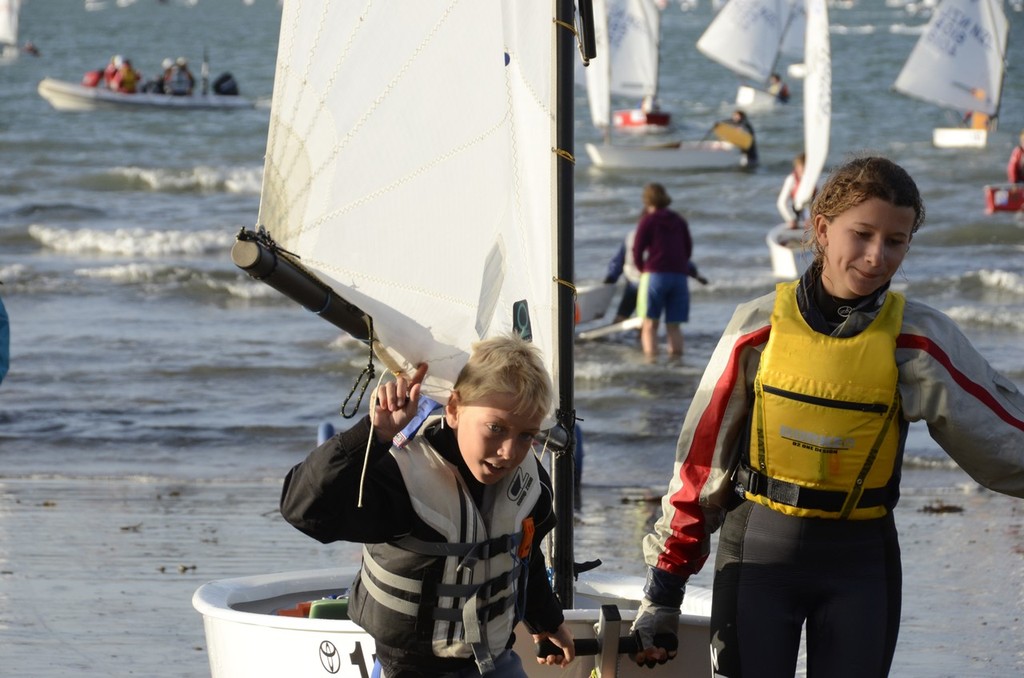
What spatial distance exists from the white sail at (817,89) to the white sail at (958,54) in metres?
9.93

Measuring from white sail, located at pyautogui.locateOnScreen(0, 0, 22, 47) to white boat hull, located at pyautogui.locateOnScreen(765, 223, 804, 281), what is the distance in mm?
39252

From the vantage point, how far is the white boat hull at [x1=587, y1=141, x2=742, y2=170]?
26.0 m

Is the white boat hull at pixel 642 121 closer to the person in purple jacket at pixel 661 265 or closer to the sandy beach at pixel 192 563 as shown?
the person in purple jacket at pixel 661 265

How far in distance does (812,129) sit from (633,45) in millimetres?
12630

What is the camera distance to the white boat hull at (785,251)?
15.0 meters

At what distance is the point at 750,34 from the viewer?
29750 mm

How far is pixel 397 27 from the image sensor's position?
298 centimetres

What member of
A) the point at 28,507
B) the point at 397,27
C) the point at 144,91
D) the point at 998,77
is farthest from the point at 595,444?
the point at 144,91

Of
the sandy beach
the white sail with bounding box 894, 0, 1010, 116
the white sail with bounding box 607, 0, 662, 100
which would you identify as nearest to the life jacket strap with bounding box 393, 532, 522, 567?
the sandy beach

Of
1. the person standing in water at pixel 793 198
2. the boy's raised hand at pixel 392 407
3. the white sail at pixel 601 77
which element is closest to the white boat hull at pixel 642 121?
the white sail at pixel 601 77

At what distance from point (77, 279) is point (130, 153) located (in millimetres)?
14782

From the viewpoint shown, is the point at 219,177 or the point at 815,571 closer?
the point at 815,571

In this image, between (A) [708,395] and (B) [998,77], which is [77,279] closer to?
(A) [708,395]

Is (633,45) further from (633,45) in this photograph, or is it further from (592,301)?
(592,301)
